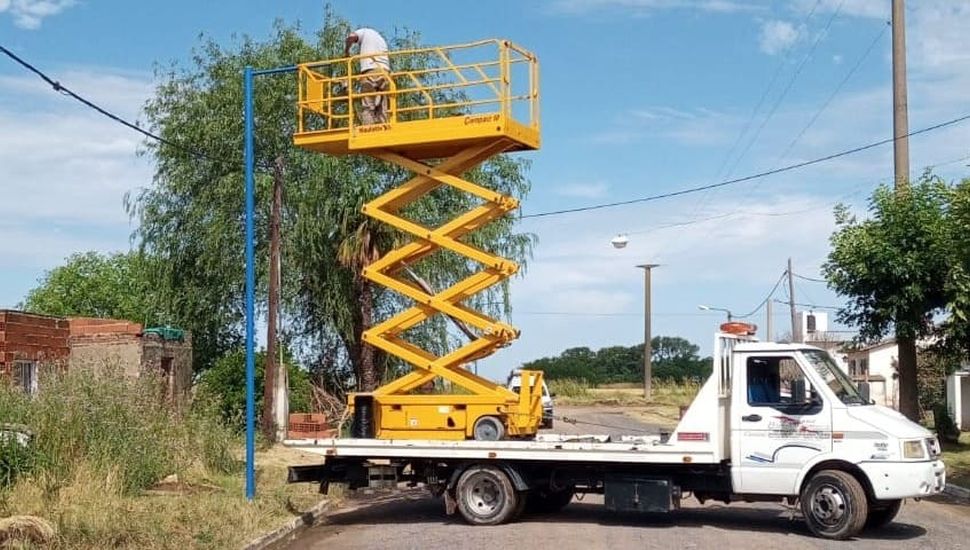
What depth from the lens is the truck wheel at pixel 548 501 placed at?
1641 cm

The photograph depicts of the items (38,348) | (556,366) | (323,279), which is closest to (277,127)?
(323,279)

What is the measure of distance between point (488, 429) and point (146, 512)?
4.54m

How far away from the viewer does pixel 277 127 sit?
34312 mm

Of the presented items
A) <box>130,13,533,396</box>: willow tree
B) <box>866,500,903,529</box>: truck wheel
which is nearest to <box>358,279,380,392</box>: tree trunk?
<box>130,13,533,396</box>: willow tree

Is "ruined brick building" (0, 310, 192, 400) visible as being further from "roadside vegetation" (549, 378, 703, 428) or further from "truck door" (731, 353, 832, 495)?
"roadside vegetation" (549, 378, 703, 428)

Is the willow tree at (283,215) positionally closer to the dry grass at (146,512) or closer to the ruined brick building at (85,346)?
the ruined brick building at (85,346)

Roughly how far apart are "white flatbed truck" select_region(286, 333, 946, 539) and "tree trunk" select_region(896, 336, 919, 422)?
10.9 metres

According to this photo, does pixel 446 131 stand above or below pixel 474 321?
above

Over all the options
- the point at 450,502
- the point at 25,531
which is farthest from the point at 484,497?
the point at 25,531

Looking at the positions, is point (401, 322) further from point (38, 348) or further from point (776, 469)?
point (38, 348)

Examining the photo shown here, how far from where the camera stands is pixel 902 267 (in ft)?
81.0

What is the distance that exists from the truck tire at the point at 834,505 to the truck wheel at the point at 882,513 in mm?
425

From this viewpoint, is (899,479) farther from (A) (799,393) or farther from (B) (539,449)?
(B) (539,449)

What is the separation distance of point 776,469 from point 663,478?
1.39 metres
